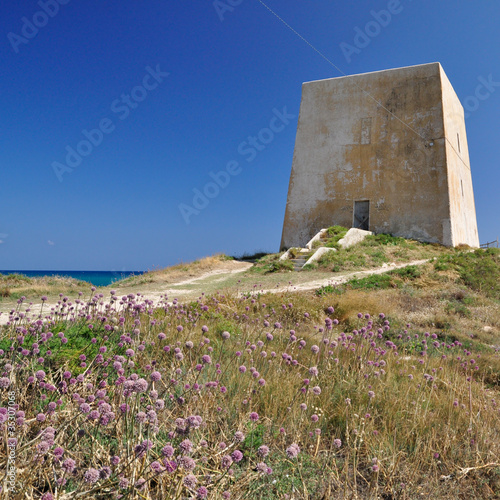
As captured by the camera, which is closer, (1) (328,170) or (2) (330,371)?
(2) (330,371)

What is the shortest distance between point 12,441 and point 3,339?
2.21 m

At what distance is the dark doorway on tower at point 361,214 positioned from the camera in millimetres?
20781

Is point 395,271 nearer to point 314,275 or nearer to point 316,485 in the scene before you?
point 314,275

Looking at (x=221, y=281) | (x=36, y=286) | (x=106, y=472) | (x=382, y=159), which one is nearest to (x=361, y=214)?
(x=382, y=159)

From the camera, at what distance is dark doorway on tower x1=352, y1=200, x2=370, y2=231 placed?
20781 mm

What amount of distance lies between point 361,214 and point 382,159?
10.3 feet

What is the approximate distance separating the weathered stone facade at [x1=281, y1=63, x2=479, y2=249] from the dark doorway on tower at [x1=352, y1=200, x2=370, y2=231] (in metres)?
0.05

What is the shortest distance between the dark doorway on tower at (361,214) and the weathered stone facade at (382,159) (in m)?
0.05

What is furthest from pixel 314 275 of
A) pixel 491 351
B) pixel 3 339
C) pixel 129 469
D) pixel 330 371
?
pixel 129 469

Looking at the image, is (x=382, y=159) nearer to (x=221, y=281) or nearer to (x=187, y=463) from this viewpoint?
(x=221, y=281)

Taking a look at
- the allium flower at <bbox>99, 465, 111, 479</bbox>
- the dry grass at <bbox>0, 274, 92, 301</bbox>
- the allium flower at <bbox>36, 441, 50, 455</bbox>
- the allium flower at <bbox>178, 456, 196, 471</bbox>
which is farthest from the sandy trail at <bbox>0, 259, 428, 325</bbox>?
the allium flower at <bbox>178, 456, 196, 471</bbox>

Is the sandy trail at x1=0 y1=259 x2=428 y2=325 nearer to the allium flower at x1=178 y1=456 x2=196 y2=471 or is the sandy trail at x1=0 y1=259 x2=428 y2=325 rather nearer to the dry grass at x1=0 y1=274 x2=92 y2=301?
the dry grass at x1=0 y1=274 x2=92 y2=301

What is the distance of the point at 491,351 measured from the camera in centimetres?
566

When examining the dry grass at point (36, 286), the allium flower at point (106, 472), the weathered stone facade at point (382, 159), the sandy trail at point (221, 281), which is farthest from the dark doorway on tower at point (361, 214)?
the allium flower at point (106, 472)
